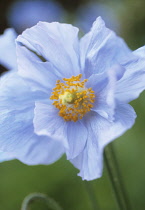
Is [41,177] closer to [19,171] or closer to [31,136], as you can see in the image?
[19,171]

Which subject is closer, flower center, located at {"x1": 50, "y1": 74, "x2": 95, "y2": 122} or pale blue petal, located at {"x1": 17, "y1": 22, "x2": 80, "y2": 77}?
pale blue petal, located at {"x1": 17, "y1": 22, "x2": 80, "y2": 77}

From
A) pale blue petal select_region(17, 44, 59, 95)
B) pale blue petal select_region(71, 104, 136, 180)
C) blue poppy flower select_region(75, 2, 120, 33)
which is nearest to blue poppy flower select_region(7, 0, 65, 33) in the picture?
blue poppy flower select_region(75, 2, 120, 33)

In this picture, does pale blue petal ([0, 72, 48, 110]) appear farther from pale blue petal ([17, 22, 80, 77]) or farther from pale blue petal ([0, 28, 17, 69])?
pale blue petal ([0, 28, 17, 69])

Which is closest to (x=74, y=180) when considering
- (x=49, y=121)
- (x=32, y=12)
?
(x=49, y=121)

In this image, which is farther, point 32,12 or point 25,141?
point 32,12

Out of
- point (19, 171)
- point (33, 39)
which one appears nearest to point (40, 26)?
point (33, 39)

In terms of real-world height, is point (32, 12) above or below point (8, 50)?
above

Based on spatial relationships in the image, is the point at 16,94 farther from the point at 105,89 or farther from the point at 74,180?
the point at 74,180
